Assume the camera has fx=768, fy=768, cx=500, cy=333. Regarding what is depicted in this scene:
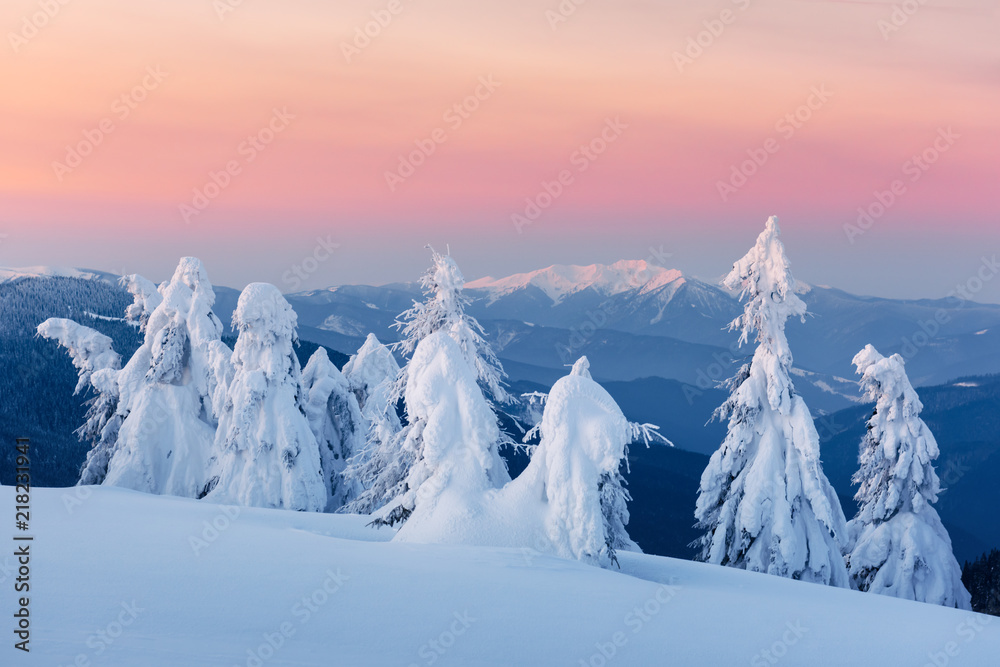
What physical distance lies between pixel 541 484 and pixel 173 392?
2159 centimetres

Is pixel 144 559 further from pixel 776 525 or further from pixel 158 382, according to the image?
pixel 158 382

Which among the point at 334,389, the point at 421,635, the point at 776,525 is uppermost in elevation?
the point at 334,389

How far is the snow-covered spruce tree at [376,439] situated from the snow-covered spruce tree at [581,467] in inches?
195

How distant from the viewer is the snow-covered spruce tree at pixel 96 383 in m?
31.6

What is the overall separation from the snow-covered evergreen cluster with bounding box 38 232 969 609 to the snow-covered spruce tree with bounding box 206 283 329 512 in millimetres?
60

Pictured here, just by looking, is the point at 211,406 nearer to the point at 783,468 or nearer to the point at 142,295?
the point at 142,295

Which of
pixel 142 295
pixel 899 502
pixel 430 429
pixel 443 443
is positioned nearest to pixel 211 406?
pixel 142 295

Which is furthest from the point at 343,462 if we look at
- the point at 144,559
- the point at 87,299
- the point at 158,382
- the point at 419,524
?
the point at 87,299

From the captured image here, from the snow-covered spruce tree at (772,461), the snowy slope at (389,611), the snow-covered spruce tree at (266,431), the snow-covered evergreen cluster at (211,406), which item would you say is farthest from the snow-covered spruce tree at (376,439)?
the snow-covered spruce tree at (772,461)

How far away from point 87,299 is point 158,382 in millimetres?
132256

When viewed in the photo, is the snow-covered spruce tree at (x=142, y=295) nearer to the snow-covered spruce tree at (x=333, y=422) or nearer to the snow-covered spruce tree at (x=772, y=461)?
the snow-covered spruce tree at (x=333, y=422)

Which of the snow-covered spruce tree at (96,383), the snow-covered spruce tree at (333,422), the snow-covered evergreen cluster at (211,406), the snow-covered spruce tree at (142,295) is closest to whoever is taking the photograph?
the snow-covered evergreen cluster at (211,406)

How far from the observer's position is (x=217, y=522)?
13.2 metres

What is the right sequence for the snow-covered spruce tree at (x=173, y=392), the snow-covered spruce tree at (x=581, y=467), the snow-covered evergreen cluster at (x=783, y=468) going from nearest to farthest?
the snow-covered spruce tree at (x=581, y=467) < the snow-covered evergreen cluster at (x=783, y=468) < the snow-covered spruce tree at (x=173, y=392)
